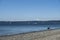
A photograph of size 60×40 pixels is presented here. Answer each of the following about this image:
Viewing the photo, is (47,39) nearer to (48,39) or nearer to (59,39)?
(48,39)

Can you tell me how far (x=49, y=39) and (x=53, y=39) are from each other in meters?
0.46

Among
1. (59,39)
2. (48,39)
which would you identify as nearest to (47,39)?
(48,39)

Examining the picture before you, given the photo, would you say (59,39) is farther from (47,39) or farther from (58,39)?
(47,39)

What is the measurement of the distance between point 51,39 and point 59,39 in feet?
3.01

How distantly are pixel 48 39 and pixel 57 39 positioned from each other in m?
1.04

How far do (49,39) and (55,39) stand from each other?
69 centimetres

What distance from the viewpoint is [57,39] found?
19312 millimetres

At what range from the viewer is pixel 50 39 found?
19234 millimetres

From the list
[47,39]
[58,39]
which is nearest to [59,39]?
[58,39]

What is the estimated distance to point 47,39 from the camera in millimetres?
19266

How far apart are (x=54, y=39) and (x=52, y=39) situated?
234mm

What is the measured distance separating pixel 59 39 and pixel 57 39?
251mm

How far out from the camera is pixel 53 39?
1925 centimetres

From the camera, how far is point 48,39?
19312mm
